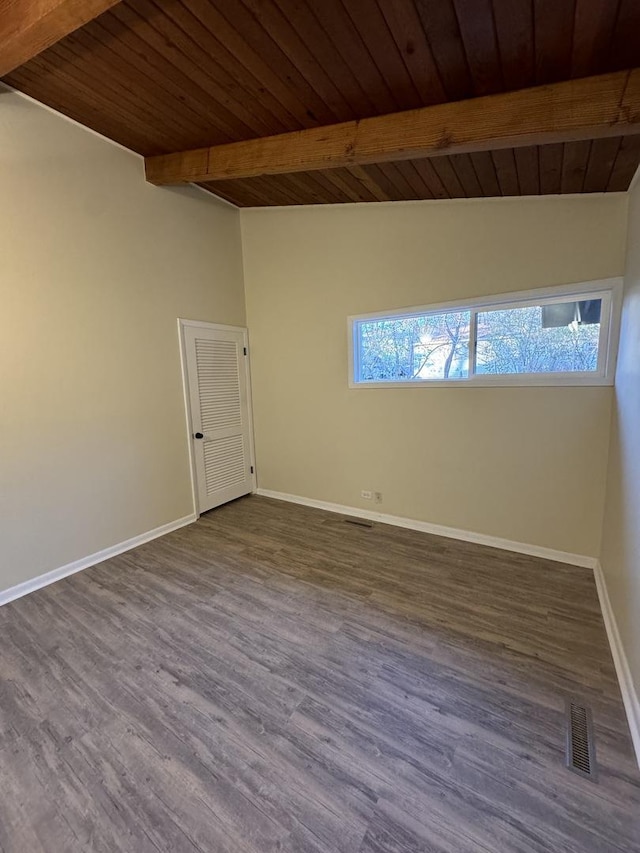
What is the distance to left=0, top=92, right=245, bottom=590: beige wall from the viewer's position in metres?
2.52

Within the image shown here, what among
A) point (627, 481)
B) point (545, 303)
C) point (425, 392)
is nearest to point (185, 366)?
point (425, 392)

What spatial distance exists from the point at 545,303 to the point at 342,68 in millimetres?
2012

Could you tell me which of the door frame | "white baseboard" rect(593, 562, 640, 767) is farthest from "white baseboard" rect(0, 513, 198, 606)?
"white baseboard" rect(593, 562, 640, 767)

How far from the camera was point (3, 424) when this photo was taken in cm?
248

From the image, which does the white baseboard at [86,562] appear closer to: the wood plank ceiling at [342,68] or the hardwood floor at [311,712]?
the hardwood floor at [311,712]

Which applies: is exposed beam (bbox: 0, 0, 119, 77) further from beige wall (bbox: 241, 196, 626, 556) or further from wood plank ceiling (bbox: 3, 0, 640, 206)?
beige wall (bbox: 241, 196, 626, 556)

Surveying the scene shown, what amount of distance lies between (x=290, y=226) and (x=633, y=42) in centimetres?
292

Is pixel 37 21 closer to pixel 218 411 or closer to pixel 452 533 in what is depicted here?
pixel 218 411

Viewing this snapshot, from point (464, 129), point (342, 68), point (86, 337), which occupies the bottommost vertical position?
point (86, 337)

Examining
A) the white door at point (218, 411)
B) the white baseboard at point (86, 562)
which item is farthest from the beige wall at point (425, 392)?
the white baseboard at point (86, 562)

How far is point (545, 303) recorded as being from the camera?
8.90 feet

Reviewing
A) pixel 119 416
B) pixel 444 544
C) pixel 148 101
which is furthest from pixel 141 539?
pixel 148 101

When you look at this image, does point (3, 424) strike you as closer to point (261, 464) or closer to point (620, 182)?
point (261, 464)

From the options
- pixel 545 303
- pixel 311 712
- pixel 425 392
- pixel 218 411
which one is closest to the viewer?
pixel 311 712
